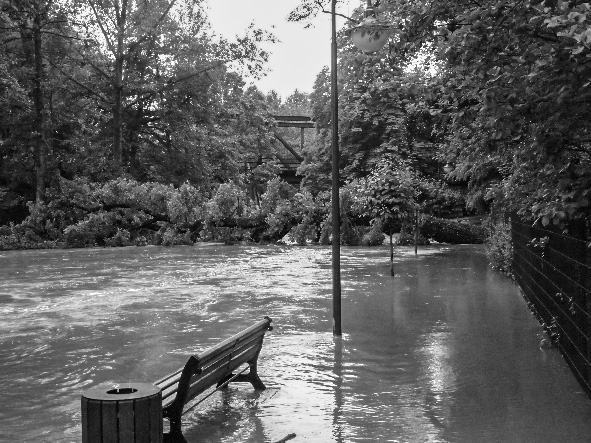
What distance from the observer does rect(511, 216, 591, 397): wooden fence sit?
7637 mm

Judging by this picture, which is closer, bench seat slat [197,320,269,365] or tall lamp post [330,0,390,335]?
bench seat slat [197,320,269,365]

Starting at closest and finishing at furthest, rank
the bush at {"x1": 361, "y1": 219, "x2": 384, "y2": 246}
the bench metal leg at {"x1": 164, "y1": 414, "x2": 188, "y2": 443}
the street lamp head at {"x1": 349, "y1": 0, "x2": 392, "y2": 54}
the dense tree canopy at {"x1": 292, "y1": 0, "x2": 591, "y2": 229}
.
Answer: the dense tree canopy at {"x1": 292, "y1": 0, "x2": 591, "y2": 229} → the bench metal leg at {"x1": 164, "y1": 414, "x2": 188, "y2": 443} → the street lamp head at {"x1": 349, "y1": 0, "x2": 392, "y2": 54} → the bush at {"x1": 361, "y1": 219, "x2": 384, "y2": 246}

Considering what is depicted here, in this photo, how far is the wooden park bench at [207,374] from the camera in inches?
249

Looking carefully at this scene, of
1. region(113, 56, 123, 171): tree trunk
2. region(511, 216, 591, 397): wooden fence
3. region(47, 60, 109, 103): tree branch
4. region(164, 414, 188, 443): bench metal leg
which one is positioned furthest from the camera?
region(113, 56, 123, 171): tree trunk

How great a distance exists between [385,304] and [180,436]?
9.70 metres

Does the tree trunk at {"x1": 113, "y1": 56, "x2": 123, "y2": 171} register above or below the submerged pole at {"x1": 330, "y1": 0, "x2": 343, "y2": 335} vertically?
above

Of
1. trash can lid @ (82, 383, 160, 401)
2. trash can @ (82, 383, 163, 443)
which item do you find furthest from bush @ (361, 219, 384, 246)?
trash can @ (82, 383, 163, 443)

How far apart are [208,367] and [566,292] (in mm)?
4397

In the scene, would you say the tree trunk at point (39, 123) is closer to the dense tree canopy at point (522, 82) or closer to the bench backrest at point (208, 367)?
the dense tree canopy at point (522, 82)

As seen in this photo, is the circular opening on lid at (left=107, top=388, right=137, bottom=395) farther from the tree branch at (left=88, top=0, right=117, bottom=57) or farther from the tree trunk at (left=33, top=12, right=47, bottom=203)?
the tree branch at (left=88, top=0, right=117, bottom=57)

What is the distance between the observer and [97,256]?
29.3m

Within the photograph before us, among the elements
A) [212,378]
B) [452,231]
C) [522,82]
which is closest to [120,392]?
[212,378]

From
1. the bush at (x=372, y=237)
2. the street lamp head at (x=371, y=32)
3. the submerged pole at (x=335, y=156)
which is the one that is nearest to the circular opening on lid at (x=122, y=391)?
the street lamp head at (x=371, y=32)

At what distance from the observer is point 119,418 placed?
16.6 feet
